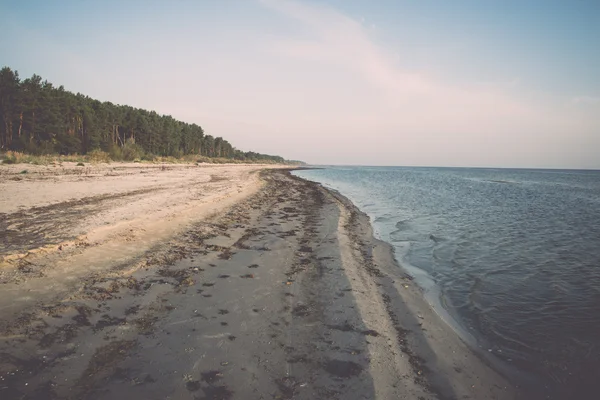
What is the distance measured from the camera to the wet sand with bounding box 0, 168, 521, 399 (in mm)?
3342

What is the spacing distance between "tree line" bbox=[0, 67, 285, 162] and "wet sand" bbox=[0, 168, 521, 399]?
4142 cm

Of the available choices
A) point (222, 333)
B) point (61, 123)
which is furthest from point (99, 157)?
point (222, 333)

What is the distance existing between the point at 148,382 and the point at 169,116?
96611 mm

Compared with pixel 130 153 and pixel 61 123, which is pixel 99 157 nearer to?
pixel 130 153

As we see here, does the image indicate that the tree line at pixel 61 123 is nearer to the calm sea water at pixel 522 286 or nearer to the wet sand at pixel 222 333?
the wet sand at pixel 222 333

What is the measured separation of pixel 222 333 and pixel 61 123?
187 feet

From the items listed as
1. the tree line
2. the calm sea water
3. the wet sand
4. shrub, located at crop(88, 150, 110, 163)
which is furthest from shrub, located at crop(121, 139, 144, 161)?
the wet sand

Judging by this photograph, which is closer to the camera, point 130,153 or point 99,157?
point 99,157

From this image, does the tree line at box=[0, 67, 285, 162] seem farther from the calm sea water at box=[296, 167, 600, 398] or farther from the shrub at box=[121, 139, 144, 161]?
the calm sea water at box=[296, 167, 600, 398]

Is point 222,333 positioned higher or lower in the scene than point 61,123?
lower

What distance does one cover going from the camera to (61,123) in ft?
148

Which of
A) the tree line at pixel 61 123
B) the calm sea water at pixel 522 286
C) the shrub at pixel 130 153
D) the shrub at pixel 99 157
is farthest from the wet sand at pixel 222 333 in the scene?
the shrub at pixel 130 153

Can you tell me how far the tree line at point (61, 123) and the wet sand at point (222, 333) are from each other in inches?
1631

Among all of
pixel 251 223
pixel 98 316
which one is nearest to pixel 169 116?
pixel 251 223
